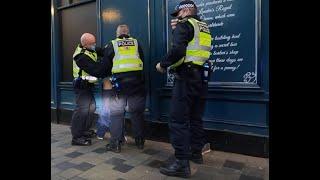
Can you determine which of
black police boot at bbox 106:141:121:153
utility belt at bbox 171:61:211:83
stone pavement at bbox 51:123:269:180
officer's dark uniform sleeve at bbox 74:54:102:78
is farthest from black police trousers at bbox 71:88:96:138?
utility belt at bbox 171:61:211:83

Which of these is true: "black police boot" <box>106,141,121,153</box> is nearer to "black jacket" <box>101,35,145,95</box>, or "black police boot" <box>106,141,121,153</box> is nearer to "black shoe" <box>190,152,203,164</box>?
"black jacket" <box>101,35,145,95</box>

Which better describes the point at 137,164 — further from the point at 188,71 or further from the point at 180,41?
the point at 180,41

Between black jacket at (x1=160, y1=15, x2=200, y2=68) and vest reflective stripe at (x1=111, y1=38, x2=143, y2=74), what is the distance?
1.04 m

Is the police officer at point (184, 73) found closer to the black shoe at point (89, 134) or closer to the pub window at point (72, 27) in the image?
the black shoe at point (89, 134)

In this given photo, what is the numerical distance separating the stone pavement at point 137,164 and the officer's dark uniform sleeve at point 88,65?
3.96ft

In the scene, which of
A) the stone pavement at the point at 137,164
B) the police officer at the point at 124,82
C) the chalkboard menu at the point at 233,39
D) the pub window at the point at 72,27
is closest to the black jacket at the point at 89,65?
the police officer at the point at 124,82

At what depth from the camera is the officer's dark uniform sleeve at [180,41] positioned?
133 inches

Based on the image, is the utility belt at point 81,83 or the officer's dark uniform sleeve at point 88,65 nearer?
Answer: the officer's dark uniform sleeve at point 88,65

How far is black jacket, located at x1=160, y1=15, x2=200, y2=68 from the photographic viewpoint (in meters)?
3.37

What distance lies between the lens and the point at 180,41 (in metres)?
3.37
